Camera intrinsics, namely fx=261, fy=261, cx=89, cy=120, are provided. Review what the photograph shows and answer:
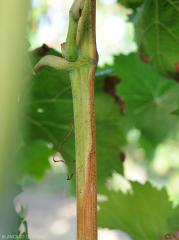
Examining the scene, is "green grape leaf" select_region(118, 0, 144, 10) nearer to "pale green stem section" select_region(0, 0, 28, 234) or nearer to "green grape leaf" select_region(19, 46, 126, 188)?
"green grape leaf" select_region(19, 46, 126, 188)

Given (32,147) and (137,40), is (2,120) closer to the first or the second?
(137,40)

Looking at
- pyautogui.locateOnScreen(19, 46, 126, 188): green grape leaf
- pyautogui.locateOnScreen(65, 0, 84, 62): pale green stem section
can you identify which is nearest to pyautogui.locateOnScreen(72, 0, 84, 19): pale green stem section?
pyautogui.locateOnScreen(65, 0, 84, 62): pale green stem section

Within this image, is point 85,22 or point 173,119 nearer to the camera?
point 85,22

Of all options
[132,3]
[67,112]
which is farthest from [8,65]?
[132,3]

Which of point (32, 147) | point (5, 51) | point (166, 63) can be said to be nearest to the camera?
point (5, 51)

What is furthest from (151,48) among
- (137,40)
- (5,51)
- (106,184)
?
(5,51)

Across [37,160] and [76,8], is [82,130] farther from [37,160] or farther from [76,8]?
[37,160]

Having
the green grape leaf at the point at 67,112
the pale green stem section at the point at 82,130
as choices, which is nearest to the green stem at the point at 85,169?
the pale green stem section at the point at 82,130
